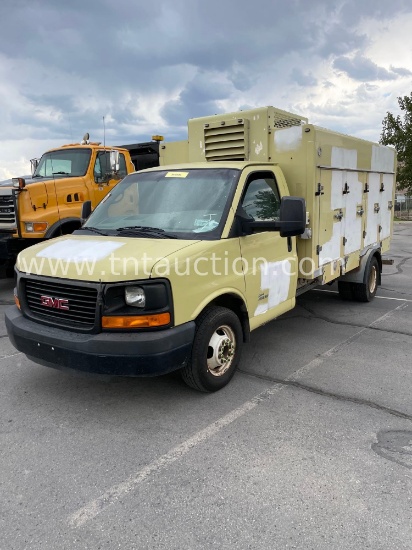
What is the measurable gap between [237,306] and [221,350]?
1.59 ft

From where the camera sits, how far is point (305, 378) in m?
4.40

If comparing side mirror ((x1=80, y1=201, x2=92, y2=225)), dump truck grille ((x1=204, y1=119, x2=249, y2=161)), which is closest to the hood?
side mirror ((x1=80, y1=201, x2=92, y2=225))

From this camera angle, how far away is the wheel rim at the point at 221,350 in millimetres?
3896

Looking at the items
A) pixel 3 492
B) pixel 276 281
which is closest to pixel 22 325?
pixel 3 492

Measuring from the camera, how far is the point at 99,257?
11.5 ft

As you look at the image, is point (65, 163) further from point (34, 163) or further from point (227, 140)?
point (227, 140)

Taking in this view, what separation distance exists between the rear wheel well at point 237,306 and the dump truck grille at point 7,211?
16.9 feet

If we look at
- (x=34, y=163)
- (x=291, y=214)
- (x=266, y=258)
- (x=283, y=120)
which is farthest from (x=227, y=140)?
(x=34, y=163)

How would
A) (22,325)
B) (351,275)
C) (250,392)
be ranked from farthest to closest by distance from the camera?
1. (351,275)
2. (250,392)
3. (22,325)

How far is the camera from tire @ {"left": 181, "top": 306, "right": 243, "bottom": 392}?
145 inches

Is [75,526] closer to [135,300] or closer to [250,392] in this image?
[135,300]

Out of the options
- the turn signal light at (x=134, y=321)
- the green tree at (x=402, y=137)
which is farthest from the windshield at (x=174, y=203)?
the green tree at (x=402, y=137)

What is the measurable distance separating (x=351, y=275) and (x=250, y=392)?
3.70 m

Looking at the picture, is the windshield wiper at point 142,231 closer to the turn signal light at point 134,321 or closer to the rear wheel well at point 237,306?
the rear wheel well at point 237,306
